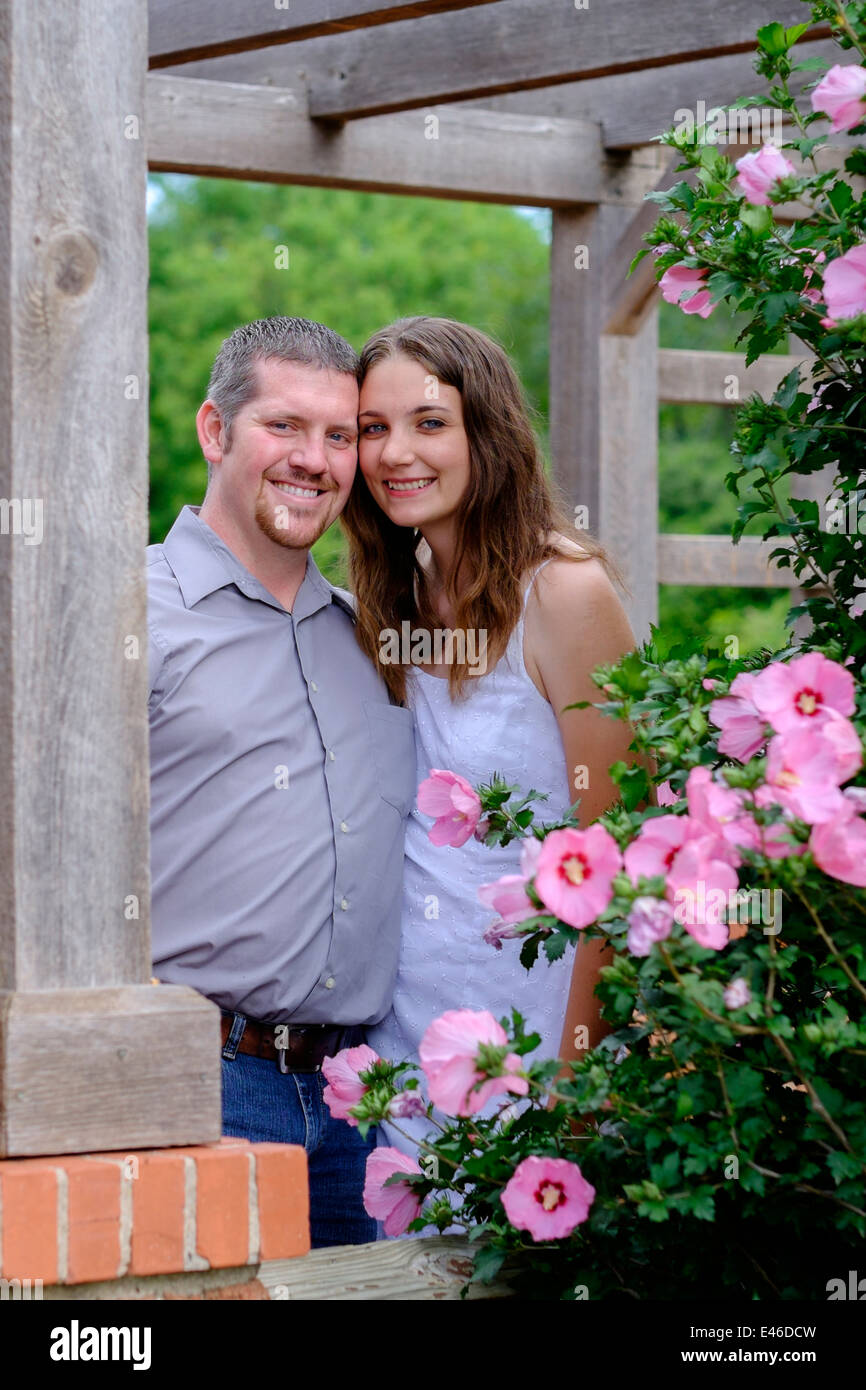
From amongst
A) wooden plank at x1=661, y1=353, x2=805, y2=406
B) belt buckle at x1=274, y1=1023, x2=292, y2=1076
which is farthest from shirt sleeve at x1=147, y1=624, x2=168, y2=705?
wooden plank at x1=661, y1=353, x2=805, y2=406

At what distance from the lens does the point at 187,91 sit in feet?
14.8

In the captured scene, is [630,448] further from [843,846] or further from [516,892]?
[843,846]

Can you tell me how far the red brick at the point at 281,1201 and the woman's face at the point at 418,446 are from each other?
1.29 metres

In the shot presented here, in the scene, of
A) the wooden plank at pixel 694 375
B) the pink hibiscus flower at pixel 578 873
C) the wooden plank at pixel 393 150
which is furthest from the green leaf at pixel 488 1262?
the wooden plank at pixel 694 375

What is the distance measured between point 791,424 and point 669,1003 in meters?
0.72

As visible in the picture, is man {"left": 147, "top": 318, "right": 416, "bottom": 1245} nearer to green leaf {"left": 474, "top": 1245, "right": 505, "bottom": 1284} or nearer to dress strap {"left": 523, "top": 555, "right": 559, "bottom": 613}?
dress strap {"left": 523, "top": 555, "right": 559, "bottom": 613}

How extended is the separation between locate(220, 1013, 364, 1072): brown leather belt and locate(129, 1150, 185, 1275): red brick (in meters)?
0.88

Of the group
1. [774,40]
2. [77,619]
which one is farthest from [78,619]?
[774,40]

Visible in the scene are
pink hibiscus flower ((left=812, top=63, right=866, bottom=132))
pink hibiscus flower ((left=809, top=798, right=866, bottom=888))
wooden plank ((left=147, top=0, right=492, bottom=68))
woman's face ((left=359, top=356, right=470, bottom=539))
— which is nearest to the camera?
pink hibiscus flower ((left=809, top=798, right=866, bottom=888))

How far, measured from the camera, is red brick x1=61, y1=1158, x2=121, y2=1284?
1.64m

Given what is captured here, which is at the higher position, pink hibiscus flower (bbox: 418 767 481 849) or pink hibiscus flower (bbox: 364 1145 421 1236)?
pink hibiscus flower (bbox: 418 767 481 849)

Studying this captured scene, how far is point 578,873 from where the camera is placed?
5.58ft

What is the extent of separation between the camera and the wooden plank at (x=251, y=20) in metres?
3.48
